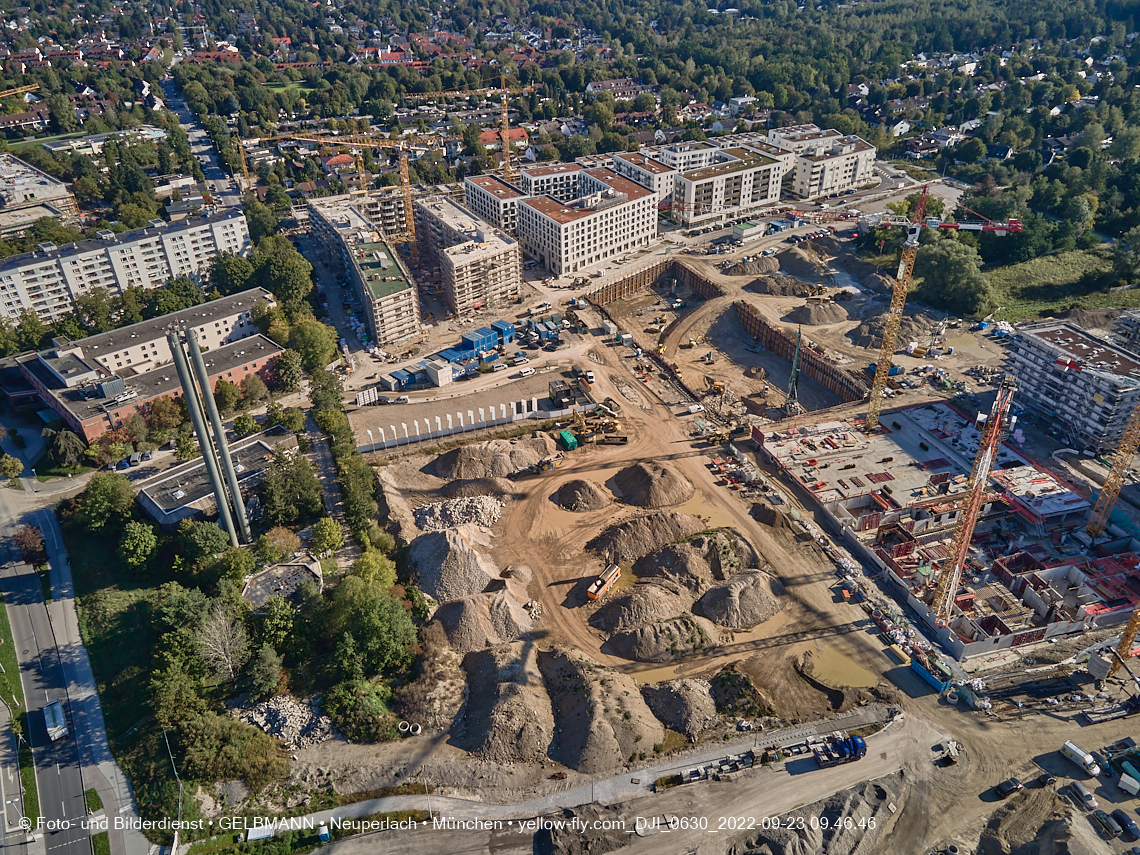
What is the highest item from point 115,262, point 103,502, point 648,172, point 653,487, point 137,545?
point 648,172

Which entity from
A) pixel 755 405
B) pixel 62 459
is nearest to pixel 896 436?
pixel 755 405

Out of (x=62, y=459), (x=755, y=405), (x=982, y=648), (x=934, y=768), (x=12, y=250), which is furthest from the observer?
(x=12, y=250)

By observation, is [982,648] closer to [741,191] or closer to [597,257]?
[597,257]

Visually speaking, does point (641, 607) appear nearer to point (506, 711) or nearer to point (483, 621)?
point (483, 621)

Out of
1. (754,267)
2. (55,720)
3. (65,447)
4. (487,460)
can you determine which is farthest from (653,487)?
(65,447)

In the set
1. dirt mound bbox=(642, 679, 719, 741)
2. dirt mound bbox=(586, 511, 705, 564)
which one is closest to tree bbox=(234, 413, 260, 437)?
dirt mound bbox=(586, 511, 705, 564)
